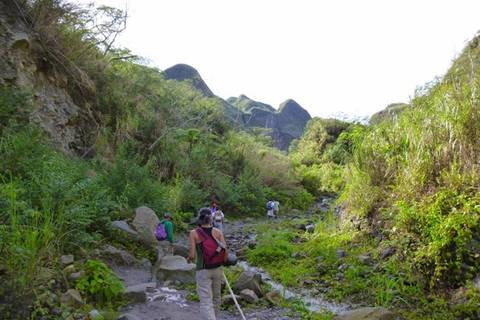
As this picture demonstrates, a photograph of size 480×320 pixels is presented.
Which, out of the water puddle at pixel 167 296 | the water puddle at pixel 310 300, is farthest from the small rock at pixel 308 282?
the water puddle at pixel 167 296

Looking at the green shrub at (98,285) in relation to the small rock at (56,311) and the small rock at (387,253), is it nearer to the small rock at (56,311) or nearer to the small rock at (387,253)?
the small rock at (56,311)

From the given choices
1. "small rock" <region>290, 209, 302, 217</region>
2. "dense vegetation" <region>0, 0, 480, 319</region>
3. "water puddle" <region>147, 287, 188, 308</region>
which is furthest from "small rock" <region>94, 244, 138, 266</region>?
"small rock" <region>290, 209, 302, 217</region>

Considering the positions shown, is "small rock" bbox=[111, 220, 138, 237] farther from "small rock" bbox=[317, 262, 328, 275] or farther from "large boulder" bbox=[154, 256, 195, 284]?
"small rock" bbox=[317, 262, 328, 275]

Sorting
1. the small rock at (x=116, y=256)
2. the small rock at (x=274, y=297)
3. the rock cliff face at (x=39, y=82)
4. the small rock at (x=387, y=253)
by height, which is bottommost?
the small rock at (x=274, y=297)

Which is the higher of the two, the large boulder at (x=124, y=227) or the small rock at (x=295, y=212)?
the large boulder at (x=124, y=227)

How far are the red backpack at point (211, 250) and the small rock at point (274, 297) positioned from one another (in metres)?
1.97

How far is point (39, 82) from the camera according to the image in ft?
33.2

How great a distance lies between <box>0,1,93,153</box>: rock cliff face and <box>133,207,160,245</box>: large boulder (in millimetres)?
3644

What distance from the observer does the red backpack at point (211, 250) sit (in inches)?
175

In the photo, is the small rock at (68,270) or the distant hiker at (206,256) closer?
the distant hiker at (206,256)

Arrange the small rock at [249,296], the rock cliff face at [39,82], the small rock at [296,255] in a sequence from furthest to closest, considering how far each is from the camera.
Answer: the rock cliff face at [39,82], the small rock at [296,255], the small rock at [249,296]

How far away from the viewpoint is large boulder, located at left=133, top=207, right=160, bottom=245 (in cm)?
771

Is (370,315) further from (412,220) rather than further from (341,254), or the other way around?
(341,254)

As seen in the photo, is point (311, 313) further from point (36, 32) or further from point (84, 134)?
point (36, 32)
